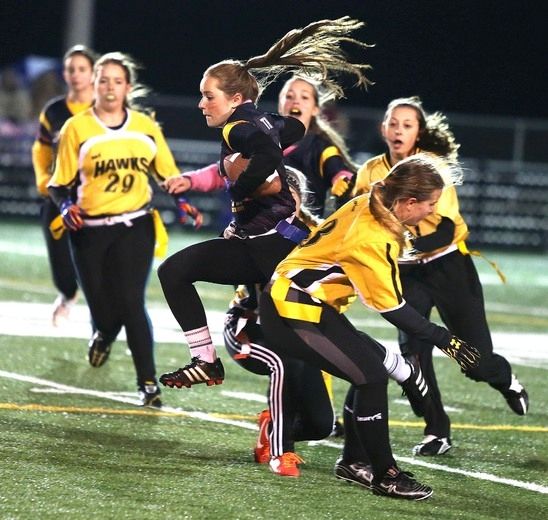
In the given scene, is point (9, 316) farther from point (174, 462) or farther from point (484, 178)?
point (484, 178)

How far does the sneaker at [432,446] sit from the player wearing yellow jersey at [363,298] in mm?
983

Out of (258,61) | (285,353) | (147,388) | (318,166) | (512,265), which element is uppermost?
(258,61)

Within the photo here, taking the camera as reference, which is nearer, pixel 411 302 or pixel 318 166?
pixel 411 302

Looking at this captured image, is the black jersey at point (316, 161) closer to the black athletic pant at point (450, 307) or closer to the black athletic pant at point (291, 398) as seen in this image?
the black athletic pant at point (450, 307)

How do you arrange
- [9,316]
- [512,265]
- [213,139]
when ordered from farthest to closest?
1. [213,139]
2. [512,265]
3. [9,316]

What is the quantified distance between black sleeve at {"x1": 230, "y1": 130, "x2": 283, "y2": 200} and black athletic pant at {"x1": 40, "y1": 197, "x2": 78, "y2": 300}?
157 inches

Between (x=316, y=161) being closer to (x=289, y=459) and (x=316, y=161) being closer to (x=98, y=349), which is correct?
(x=98, y=349)

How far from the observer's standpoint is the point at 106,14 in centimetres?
2645

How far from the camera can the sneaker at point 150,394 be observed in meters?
7.66

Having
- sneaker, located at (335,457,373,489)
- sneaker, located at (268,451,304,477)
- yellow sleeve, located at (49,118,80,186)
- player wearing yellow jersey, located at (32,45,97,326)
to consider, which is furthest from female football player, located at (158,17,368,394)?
player wearing yellow jersey, located at (32,45,97,326)

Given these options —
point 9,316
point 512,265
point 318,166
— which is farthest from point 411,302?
point 512,265

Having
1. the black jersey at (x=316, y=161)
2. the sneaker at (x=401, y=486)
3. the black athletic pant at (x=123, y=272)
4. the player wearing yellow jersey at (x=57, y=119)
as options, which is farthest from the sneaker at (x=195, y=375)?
the player wearing yellow jersey at (x=57, y=119)

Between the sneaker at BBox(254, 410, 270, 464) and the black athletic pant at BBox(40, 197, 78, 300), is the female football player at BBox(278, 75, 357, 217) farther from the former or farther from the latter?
the black athletic pant at BBox(40, 197, 78, 300)

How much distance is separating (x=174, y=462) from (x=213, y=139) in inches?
639
